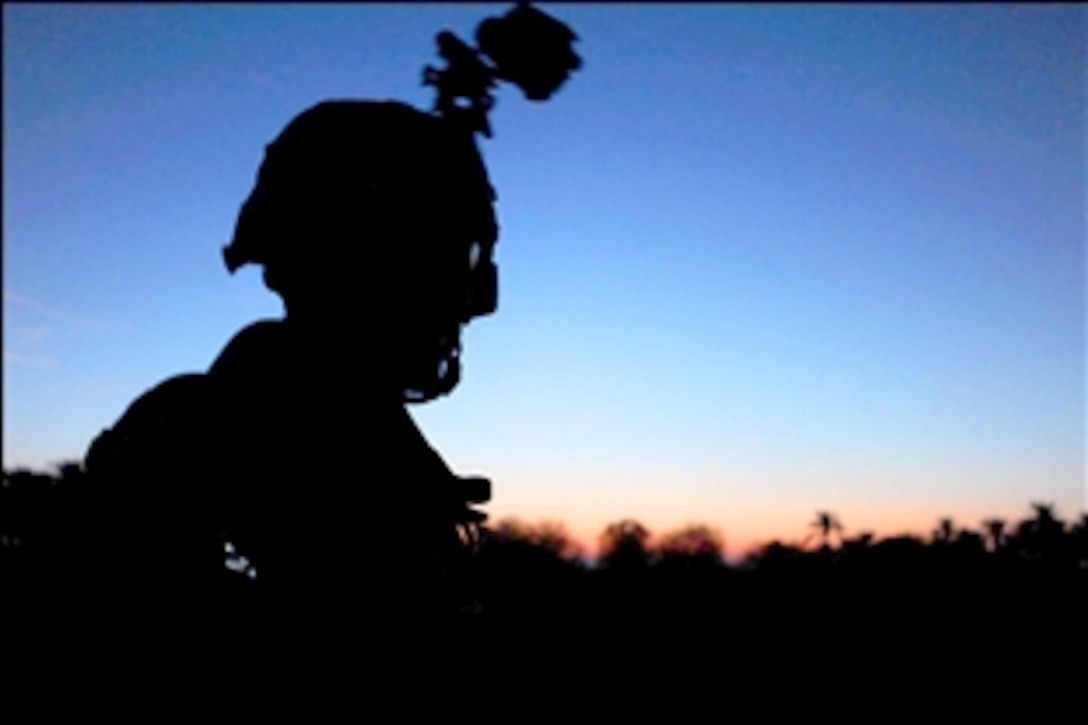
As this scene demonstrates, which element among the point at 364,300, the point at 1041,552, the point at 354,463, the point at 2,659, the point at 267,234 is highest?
the point at 267,234

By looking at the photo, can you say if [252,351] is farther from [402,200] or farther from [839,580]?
[839,580]

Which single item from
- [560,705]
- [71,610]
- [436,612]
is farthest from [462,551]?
[560,705]

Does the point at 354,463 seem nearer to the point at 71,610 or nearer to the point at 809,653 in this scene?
the point at 71,610

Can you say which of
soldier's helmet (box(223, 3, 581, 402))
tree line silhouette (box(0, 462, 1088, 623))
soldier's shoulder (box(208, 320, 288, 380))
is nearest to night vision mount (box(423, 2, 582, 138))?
soldier's helmet (box(223, 3, 581, 402))

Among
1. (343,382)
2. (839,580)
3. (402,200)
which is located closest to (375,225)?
(402,200)

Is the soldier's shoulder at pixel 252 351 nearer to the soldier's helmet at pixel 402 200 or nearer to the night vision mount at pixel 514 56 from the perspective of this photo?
the soldier's helmet at pixel 402 200

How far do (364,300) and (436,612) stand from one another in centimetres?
54

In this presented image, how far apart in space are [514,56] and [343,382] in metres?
0.66

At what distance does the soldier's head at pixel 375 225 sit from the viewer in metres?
1.33

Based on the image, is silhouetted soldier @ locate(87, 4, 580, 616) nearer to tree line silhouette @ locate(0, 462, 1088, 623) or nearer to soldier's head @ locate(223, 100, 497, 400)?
soldier's head @ locate(223, 100, 497, 400)

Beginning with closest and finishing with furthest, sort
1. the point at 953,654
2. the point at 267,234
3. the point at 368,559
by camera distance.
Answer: the point at 368,559
the point at 267,234
the point at 953,654

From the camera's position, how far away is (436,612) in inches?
51.1

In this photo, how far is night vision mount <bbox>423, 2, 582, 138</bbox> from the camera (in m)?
1.40

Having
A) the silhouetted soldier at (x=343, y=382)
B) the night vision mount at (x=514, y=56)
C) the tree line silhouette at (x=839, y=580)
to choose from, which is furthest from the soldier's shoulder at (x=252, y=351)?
the tree line silhouette at (x=839, y=580)
